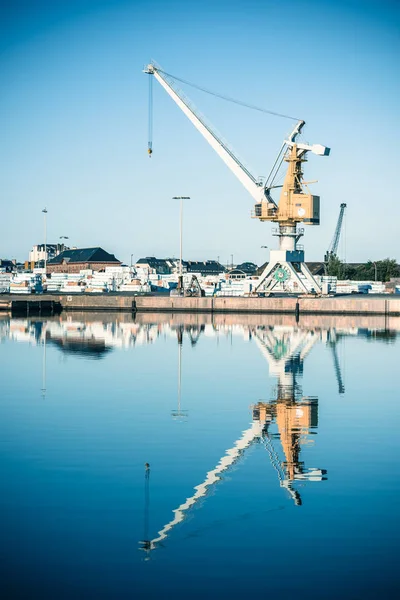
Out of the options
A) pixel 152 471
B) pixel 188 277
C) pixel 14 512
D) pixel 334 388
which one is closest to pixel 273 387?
pixel 334 388

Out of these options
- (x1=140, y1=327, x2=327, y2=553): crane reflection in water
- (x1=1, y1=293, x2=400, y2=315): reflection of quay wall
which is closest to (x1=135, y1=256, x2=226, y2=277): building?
(x1=1, y1=293, x2=400, y2=315): reflection of quay wall

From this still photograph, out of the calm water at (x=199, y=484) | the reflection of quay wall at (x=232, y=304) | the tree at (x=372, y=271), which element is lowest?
the calm water at (x=199, y=484)

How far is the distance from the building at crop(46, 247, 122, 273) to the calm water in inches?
5299

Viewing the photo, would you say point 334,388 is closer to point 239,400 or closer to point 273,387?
point 273,387

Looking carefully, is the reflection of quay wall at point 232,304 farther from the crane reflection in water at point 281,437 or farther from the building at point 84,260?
the building at point 84,260

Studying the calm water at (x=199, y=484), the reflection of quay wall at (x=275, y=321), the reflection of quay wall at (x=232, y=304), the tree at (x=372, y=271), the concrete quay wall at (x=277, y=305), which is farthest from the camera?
the tree at (x=372, y=271)

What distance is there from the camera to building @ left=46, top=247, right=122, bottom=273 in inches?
6368

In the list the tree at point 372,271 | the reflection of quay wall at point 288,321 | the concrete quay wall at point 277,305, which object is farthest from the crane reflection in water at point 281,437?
the tree at point 372,271

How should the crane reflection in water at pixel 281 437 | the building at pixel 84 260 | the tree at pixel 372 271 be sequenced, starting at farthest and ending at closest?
1. the building at pixel 84 260
2. the tree at pixel 372 271
3. the crane reflection in water at pixel 281 437

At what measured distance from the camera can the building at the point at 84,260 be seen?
161750 mm

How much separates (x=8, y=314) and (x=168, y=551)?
70.2 meters

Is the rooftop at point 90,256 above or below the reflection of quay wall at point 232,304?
above

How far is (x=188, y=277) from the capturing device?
357 ft

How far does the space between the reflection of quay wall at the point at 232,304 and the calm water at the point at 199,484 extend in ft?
127
